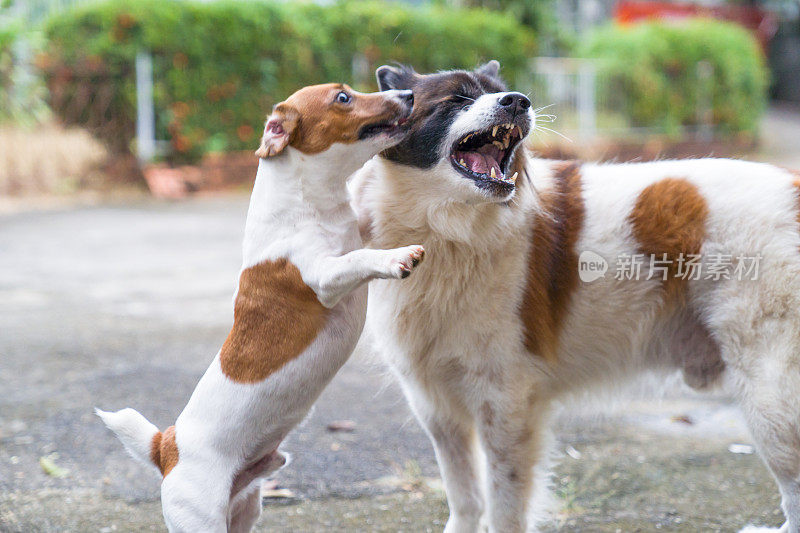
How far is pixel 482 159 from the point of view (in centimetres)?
312

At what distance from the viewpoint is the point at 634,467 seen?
3969 mm

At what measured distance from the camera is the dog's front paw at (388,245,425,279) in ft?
7.93

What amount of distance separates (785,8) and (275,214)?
31.4 meters

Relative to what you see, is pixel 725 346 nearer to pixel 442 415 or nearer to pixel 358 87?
pixel 442 415

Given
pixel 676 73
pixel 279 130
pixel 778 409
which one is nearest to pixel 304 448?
pixel 279 130

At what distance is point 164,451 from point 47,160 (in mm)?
11070

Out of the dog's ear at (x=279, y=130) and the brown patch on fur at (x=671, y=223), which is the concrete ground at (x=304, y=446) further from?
the dog's ear at (x=279, y=130)

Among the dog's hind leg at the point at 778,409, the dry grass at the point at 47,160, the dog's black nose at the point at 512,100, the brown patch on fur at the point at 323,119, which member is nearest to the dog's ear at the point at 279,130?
the brown patch on fur at the point at 323,119

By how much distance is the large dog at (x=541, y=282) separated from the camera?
2.98m

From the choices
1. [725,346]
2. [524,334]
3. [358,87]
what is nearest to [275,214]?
[524,334]

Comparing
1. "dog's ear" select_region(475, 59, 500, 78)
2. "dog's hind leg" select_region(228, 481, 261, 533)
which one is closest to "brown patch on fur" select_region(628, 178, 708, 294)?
"dog's ear" select_region(475, 59, 500, 78)

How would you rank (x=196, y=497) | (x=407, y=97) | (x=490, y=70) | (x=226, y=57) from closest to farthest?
(x=196, y=497) → (x=407, y=97) → (x=490, y=70) → (x=226, y=57)

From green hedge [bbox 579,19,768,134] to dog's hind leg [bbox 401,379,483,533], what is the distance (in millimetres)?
15494

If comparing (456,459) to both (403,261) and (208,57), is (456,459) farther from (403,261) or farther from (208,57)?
(208,57)
